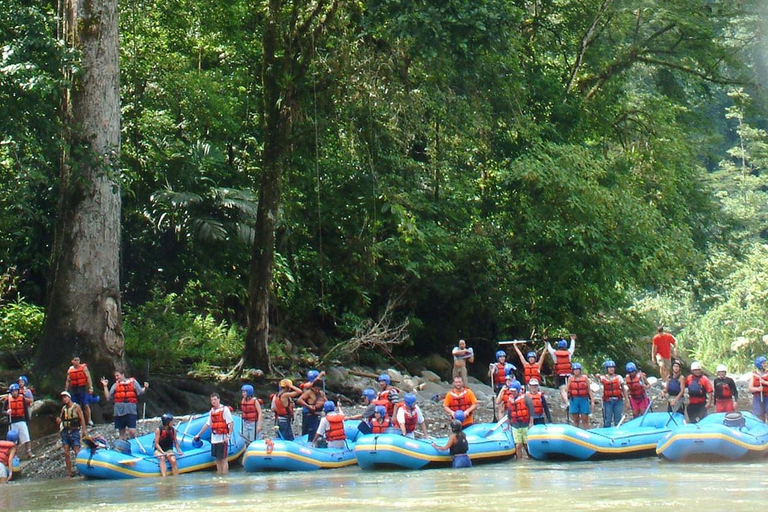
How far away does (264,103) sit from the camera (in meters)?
25.8

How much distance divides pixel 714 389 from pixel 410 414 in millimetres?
4741

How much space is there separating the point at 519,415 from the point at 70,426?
7.11m

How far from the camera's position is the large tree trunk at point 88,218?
2053cm

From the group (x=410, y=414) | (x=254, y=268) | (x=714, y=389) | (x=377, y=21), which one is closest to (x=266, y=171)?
(x=254, y=268)

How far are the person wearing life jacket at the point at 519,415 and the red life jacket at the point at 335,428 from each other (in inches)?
106

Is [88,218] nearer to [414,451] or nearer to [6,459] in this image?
[6,459]

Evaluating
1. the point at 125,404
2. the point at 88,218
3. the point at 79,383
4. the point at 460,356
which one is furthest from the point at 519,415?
the point at 88,218

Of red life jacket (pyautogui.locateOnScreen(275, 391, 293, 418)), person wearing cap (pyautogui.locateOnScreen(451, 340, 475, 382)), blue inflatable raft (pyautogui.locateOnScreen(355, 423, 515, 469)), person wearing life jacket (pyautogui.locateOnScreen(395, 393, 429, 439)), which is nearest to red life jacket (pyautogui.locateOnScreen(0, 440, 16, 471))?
red life jacket (pyautogui.locateOnScreen(275, 391, 293, 418))

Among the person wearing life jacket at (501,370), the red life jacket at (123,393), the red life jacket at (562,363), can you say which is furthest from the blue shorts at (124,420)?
the red life jacket at (562,363)

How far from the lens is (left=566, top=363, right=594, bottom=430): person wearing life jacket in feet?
62.4

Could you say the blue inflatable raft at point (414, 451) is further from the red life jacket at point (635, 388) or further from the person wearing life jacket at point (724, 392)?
the person wearing life jacket at point (724, 392)

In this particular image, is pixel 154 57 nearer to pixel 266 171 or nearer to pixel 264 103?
pixel 264 103

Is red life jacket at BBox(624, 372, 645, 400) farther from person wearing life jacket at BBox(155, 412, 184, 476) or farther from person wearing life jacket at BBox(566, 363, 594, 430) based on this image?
person wearing life jacket at BBox(155, 412, 184, 476)

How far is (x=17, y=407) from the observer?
60.6 ft
